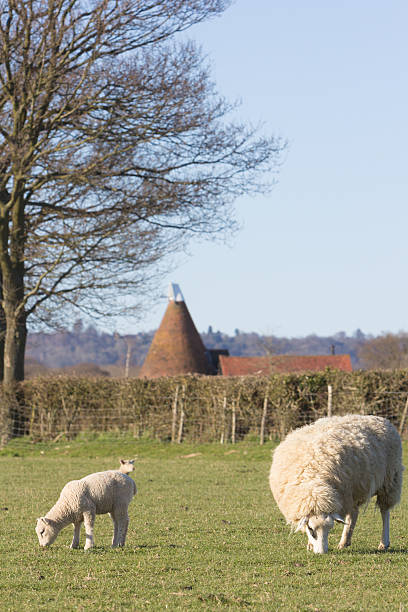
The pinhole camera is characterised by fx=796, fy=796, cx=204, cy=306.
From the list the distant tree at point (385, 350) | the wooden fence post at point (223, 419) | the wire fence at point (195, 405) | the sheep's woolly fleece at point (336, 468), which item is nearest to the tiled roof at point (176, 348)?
the wire fence at point (195, 405)

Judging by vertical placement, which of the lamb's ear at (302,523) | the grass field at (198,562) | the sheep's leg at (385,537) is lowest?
the grass field at (198,562)

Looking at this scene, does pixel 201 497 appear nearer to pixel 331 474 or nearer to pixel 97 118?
pixel 331 474

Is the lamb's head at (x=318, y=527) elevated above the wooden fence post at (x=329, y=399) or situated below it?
below

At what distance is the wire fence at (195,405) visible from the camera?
2472 cm

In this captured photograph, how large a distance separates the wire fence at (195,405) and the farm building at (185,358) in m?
22.2

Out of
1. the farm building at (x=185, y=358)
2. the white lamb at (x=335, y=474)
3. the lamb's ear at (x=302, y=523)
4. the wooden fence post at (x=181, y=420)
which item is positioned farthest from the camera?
the farm building at (x=185, y=358)

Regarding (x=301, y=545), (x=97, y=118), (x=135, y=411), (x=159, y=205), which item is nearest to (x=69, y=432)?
(x=135, y=411)

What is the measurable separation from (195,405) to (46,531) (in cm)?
1710

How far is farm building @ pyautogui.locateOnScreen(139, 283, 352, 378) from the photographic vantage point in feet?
166

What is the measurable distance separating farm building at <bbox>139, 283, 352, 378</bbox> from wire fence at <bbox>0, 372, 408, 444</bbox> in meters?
22.2

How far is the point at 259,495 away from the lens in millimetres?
14344

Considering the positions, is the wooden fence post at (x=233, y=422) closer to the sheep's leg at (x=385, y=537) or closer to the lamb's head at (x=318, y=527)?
the sheep's leg at (x=385, y=537)

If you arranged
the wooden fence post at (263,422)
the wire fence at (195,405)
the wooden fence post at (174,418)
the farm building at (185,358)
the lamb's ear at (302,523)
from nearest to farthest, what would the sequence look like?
the lamb's ear at (302,523)
the wooden fence post at (263,422)
the wire fence at (195,405)
the wooden fence post at (174,418)
the farm building at (185,358)

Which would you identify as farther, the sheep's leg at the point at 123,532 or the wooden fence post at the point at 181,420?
the wooden fence post at the point at 181,420
